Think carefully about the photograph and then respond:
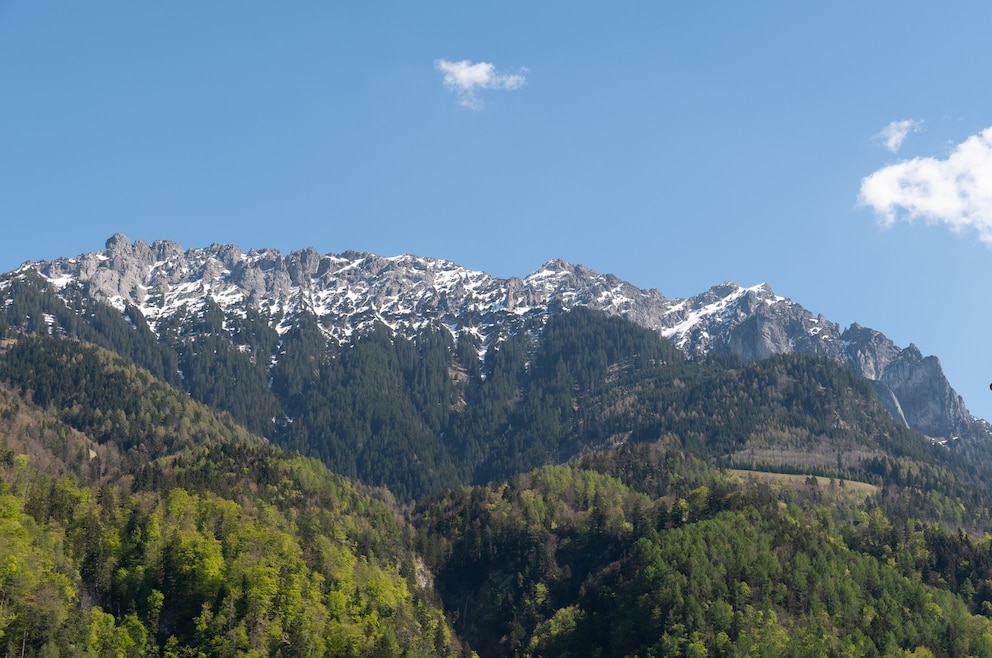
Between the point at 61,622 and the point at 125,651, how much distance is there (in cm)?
1481

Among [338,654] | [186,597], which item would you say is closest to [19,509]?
[186,597]

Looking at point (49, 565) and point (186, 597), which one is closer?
point (49, 565)

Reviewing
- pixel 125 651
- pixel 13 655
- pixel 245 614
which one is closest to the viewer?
pixel 13 655

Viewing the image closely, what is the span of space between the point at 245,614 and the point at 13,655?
144 feet

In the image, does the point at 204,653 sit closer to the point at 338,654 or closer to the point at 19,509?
the point at 338,654

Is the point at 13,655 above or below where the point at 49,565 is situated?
below

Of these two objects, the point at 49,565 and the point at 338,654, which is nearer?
the point at 49,565

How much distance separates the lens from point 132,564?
19962cm

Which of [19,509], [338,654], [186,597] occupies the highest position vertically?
[19,509]

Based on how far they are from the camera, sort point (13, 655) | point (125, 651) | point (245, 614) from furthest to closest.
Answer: point (245, 614) → point (125, 651) → point (13, 655)

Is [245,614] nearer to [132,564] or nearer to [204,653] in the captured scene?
[204,653]

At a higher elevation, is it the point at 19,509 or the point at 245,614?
the point at 19,509

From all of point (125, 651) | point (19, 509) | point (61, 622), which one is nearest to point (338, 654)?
point (125, 651)

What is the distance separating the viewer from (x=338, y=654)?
197125 millimetres
